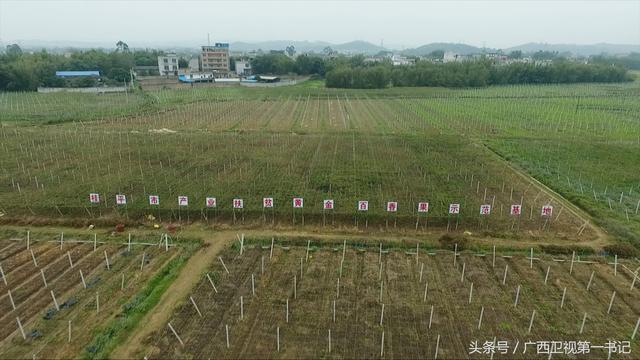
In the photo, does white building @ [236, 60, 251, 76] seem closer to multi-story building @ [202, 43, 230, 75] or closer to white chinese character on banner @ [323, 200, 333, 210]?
multi-story building @ [202, 43, 230, 75]

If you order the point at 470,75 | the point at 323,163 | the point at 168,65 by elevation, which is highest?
the point at 168,65

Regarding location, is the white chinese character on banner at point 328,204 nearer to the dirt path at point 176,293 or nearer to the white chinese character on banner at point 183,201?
the dirt path at point 176,293

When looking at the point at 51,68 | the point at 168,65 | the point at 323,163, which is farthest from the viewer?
the point at 168,65

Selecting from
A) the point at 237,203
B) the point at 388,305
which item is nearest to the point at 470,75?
the point at 237,203

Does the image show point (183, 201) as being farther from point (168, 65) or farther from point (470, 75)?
point (168, 65)

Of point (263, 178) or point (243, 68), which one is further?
point (243, 68)

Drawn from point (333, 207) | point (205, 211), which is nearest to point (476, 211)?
point (333, 207)

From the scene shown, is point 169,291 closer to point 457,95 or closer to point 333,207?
point 333,207
